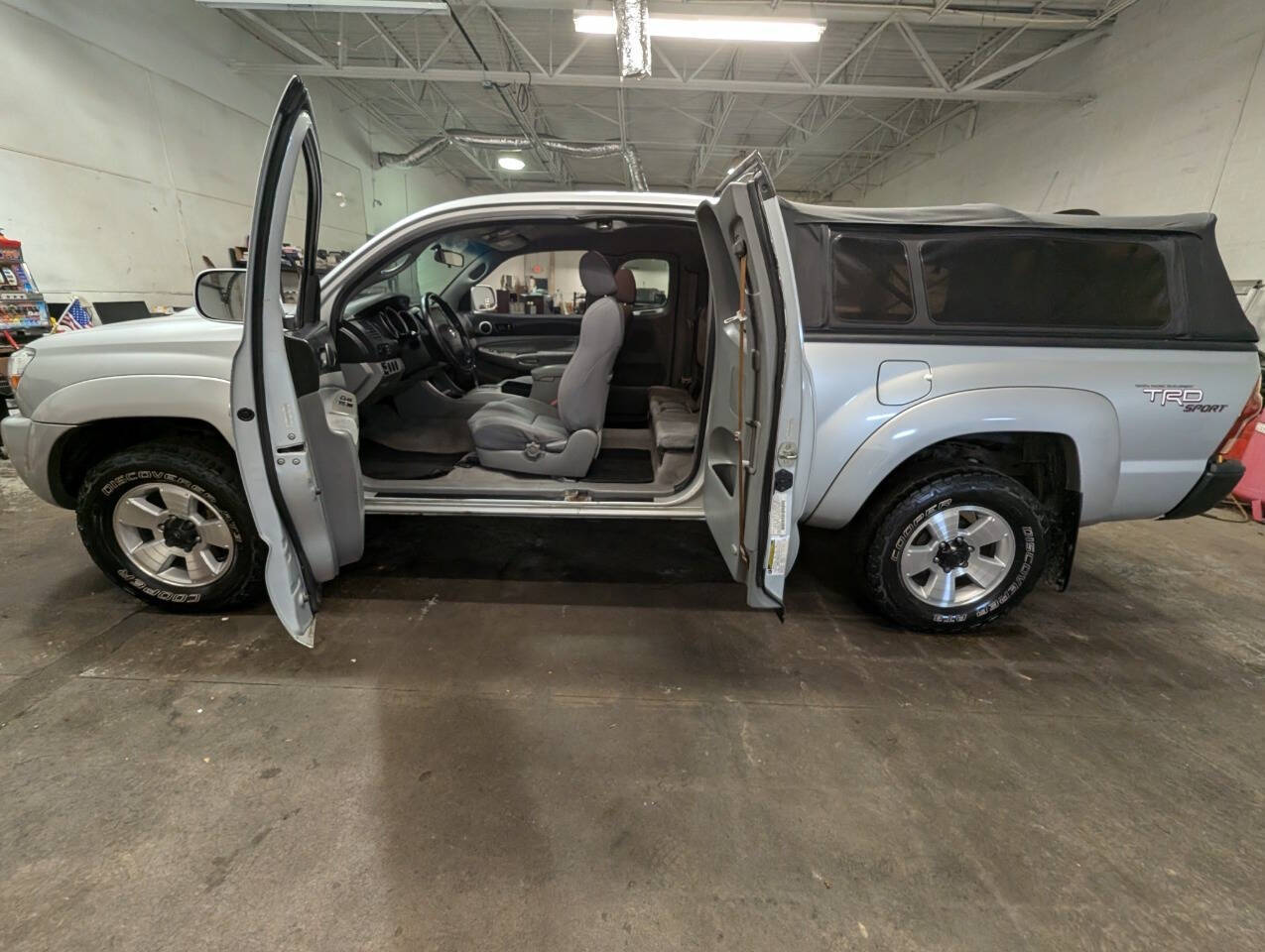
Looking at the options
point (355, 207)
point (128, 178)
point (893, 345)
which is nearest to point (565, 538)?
point (893, 345)

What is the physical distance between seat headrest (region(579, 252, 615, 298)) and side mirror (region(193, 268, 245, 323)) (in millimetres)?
1531

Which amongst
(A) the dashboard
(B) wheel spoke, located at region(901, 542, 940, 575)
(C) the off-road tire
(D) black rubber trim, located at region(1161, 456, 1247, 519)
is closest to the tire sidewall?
(C) the off-road tire

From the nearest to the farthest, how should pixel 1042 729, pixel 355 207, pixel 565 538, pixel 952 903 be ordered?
pixel 952 903, pixel 1042 729, pixel 565 538, pixel 355 207

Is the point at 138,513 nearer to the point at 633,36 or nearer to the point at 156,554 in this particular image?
the point at 156,554

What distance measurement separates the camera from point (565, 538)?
130 inches

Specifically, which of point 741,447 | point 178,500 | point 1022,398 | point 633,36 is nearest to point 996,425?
point 1022,398

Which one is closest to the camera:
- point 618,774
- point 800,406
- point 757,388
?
point 618,774

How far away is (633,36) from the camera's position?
5.97 metres

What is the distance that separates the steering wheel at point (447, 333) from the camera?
12.8 feet

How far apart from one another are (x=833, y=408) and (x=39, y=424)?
10.7 feet

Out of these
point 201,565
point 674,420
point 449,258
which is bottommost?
point 201,565

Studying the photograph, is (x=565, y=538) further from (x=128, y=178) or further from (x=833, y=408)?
(x=128, y=178)

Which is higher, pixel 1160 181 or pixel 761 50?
pixel 761 50

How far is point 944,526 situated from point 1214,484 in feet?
3.69
